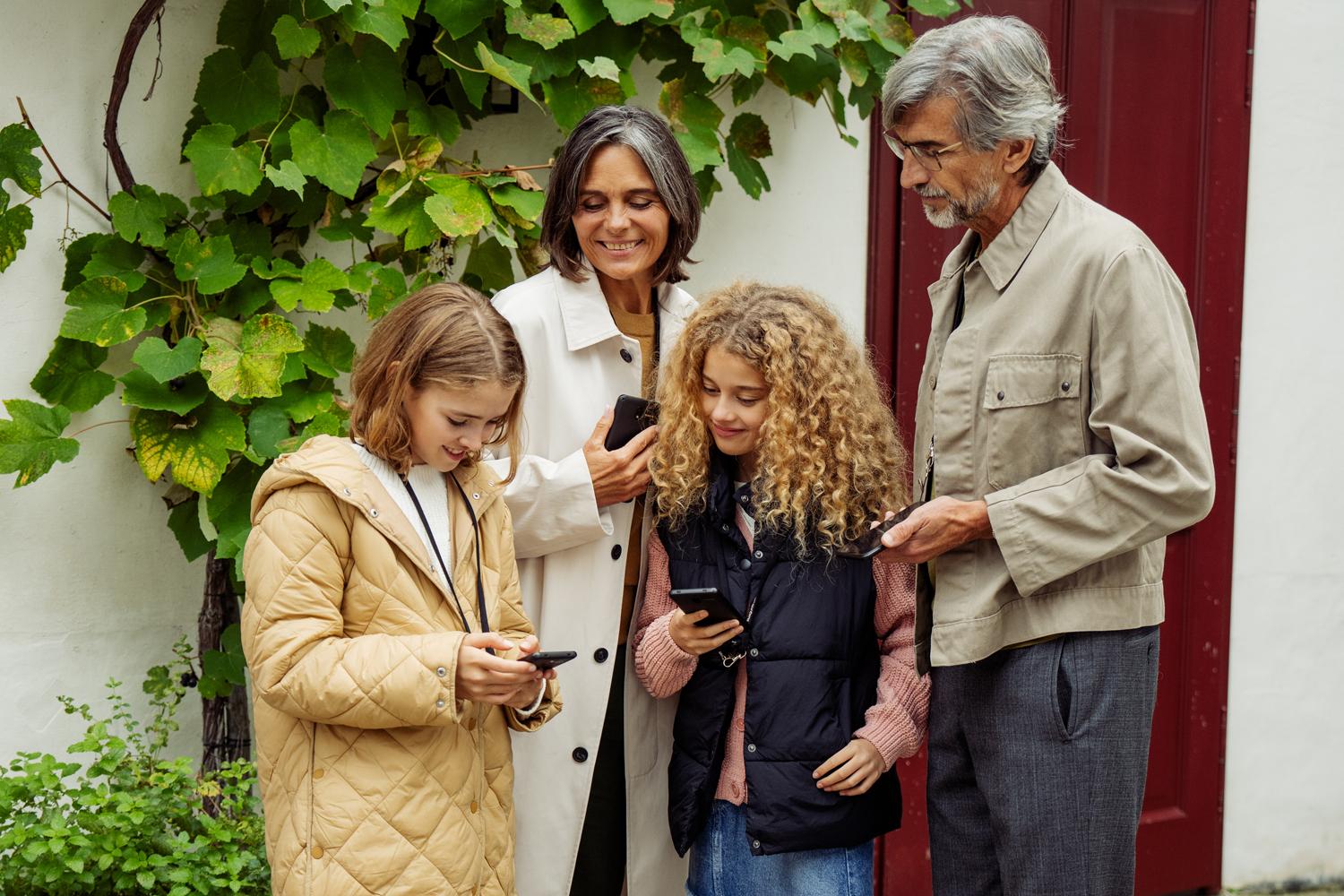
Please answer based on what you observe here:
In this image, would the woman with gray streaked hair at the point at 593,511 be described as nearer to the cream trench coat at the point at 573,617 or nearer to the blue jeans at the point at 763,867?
the cream trench coat at the point at 573,617

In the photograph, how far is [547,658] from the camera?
2098 mm

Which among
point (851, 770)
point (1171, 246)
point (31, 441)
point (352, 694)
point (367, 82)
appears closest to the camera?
point (352, 694)

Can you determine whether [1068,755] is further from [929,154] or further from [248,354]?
[248,354]

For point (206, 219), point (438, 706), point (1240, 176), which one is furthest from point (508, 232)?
point (1240, 176)

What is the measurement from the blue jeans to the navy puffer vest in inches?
1.1

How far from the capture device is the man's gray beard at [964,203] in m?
2.27

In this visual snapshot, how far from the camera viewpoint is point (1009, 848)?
2.28 m

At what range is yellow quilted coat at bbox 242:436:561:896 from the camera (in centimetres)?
202

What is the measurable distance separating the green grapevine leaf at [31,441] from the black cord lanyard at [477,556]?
1051 millimetres

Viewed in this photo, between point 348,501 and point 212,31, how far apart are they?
59.1 inches

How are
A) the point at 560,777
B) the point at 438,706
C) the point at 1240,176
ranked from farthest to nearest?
the point at 1240,176, the point at 560,777, the point at 438,706

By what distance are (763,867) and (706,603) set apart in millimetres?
497

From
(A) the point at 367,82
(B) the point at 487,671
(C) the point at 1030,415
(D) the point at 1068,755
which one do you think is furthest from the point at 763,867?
(A) the point at 367,82

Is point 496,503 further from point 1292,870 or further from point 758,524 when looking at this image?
point 1292,870
